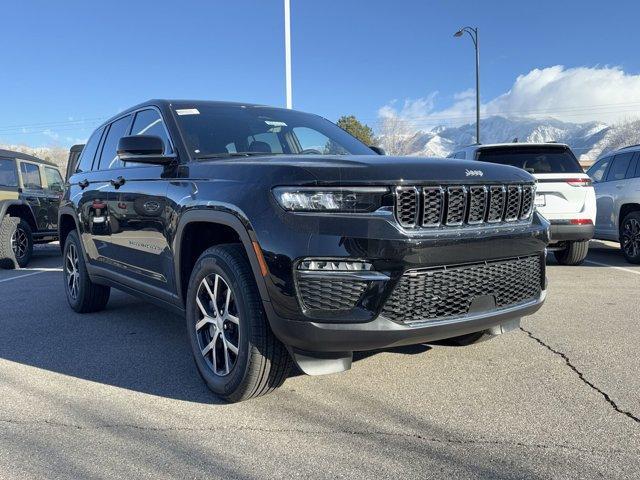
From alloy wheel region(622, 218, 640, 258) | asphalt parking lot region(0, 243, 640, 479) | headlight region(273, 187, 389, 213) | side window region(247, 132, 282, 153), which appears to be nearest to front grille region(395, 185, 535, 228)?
headlight region(273, 187, 389, 213)

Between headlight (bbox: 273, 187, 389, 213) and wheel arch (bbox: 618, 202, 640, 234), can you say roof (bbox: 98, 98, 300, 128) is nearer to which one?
headlight (bbox: 273, 187, 389, 213)

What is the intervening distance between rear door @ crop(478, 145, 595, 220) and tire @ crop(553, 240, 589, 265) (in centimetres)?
74

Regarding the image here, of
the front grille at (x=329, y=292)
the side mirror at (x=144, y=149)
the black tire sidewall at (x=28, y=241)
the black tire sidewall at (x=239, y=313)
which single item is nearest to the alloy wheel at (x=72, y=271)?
the side mirror at (x=144, y=149)

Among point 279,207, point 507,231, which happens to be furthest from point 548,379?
point 279,207

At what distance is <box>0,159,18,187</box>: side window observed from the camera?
9.66 m

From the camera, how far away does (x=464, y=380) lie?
3.41 metres

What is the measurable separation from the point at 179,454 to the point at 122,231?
2.27 meters

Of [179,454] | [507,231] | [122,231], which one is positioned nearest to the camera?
[179,454]

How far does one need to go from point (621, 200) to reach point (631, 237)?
63 centimetres

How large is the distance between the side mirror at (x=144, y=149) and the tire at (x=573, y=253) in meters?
6.26

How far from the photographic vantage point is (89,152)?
577 cm

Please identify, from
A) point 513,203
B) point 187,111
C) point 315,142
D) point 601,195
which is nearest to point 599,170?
point 601,195

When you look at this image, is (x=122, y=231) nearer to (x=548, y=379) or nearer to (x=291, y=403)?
(x=291, y=403)

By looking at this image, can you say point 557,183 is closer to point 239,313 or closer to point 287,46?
point 239,313
